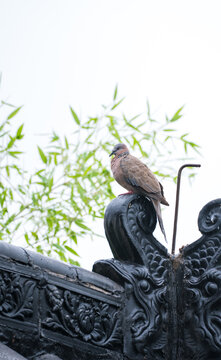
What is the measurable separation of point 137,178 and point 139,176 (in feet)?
0.09

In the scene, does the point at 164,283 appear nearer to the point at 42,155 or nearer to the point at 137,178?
the point at 137,178

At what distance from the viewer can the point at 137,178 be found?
4.05m

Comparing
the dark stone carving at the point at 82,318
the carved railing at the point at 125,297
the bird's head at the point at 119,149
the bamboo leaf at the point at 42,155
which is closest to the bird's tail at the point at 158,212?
the carved railing at the point at 125,297

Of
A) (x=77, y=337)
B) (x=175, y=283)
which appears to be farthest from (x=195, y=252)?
(x=77, y=337)

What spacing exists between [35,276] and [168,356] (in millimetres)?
768

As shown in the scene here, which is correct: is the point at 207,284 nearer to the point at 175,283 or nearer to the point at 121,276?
the point at 175,283

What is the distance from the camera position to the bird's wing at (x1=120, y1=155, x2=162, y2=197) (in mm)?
3869

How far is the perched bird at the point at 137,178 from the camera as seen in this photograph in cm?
381

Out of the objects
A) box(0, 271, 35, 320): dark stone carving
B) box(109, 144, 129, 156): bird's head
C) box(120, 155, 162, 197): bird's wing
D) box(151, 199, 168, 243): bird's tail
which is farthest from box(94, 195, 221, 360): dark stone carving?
box(109, 144, 129, 156): bird's head

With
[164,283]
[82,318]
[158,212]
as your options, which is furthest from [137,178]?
[82,318]

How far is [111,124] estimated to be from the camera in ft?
18.8

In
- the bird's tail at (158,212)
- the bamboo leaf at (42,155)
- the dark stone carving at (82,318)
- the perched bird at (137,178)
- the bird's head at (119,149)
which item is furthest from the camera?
the bamboo leaf at (42,155)

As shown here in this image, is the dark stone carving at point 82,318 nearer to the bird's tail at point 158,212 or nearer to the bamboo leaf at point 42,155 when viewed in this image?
the bird's tail at point 158,212

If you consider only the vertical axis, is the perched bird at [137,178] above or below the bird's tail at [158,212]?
above
